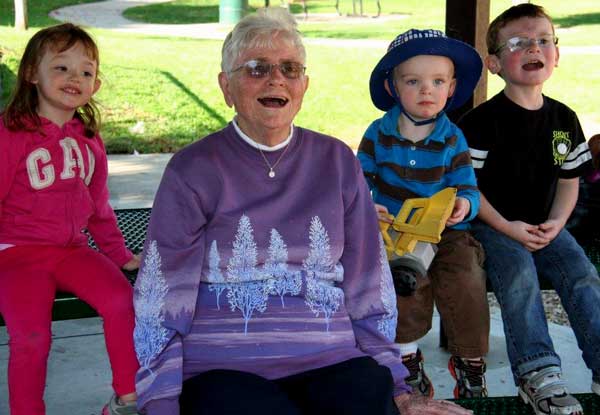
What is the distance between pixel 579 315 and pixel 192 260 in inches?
55.7

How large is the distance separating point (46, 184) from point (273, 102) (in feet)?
3.09

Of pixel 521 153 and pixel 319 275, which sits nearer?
pixel 319 275

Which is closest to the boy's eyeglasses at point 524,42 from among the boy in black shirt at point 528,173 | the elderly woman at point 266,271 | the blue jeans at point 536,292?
the boy in black shirt at point 528,173

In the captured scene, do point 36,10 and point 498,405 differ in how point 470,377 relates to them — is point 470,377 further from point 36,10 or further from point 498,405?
point 36,10

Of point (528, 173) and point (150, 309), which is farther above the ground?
point (528, 173)

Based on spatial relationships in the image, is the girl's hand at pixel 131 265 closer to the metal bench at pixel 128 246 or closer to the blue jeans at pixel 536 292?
the metal bench at pixel 128 246

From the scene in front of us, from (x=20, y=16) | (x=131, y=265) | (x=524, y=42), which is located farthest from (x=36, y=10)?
(x=524, y=42)

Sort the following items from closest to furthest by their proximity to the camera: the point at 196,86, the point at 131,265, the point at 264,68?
1. the point at 264,68
2. the point at 131,265
3. the point at 196,86

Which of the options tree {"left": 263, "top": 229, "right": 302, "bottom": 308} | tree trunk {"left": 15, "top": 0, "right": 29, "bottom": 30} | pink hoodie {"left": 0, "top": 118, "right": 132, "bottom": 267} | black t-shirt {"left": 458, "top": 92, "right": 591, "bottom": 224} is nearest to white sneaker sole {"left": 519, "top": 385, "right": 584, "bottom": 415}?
black t-shirt {"left": 458, "top": 92, "right": 591, "bottom": 224}

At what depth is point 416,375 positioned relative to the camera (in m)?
3.10

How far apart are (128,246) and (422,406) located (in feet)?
4.63

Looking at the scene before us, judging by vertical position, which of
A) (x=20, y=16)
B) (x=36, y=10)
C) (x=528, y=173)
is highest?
(x=36, y=10)

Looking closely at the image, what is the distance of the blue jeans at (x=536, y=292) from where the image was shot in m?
3.03

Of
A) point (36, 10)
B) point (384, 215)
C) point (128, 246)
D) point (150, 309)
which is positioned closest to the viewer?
point (150, 309)
